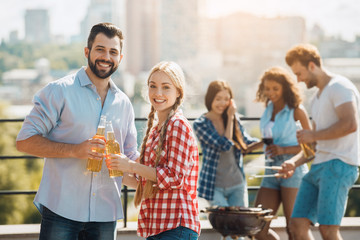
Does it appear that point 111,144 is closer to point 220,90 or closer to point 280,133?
point 280,133

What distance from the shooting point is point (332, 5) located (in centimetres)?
12900

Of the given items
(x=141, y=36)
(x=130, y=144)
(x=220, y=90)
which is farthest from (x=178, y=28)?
(x=130, y=144)

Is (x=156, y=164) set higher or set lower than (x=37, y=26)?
lower

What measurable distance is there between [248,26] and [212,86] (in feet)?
352

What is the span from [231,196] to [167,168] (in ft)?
6.76

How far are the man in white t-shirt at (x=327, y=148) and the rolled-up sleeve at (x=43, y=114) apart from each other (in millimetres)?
1656

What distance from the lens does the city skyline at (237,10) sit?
11056cm

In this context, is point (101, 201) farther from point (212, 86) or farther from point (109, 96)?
point (212, 86)

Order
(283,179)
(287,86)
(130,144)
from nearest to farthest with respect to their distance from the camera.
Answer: (130,144), (283,179), (287,86)

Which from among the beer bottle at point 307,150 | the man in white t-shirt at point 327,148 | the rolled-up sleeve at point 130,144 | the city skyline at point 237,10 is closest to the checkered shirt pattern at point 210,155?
the beer bottle at point 307,150

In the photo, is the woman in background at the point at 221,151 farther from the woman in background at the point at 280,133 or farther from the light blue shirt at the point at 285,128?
the light blue shirt at the point at 285,128

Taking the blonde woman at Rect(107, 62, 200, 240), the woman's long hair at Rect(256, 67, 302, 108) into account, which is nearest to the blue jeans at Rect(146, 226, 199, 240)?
the blonde woman at Rect(107, 62, 200, 240)

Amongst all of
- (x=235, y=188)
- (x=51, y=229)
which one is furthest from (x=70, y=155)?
(x=235, y=188)

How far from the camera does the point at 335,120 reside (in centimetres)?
361
